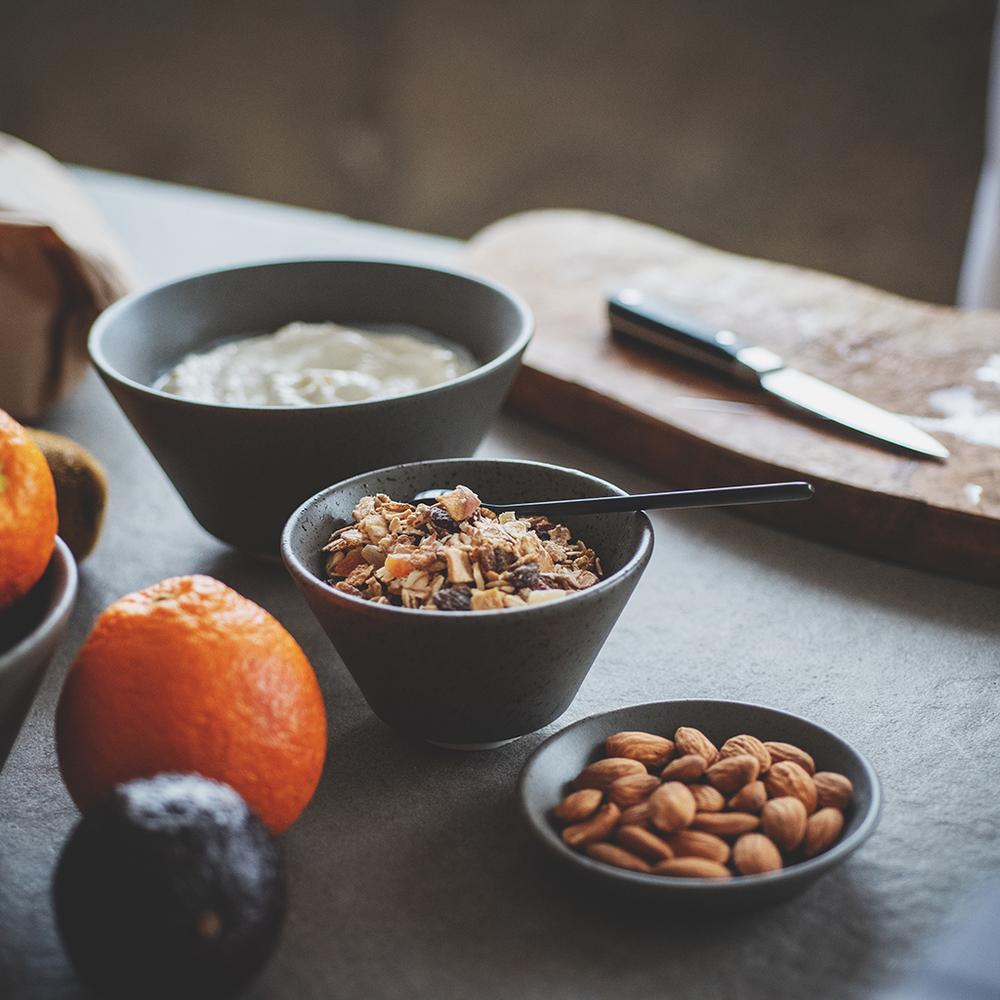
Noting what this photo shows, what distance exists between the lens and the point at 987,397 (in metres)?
1.25

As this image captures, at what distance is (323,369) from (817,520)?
19.6 inches

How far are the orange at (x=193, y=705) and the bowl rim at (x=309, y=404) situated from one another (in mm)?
262

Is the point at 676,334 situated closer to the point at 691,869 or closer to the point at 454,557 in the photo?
the point at 454,557

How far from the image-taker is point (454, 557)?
30.7 inches

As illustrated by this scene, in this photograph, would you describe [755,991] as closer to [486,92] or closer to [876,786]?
[876,786]

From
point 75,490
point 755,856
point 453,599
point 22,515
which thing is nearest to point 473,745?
point 453,599

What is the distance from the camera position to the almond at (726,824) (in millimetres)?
683

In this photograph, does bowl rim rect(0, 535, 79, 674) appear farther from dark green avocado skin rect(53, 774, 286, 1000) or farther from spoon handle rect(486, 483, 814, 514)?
spoon handle rect(486, 483, 814, 514)

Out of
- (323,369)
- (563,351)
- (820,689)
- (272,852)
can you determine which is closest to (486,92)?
(563,351)

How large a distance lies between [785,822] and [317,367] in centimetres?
66

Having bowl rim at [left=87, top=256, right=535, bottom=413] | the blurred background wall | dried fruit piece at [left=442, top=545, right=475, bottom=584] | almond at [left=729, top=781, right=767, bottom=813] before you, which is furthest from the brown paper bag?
the blurred background wall

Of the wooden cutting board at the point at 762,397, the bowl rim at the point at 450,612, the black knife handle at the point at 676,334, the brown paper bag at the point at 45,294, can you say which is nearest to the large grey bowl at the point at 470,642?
the bowl rim at the point at 450,612

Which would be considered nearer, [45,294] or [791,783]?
[791,783]

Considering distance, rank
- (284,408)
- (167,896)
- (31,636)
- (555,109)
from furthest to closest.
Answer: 1. (555,109)
2. (284,408)
3. (31,636)
4. (167,896)
